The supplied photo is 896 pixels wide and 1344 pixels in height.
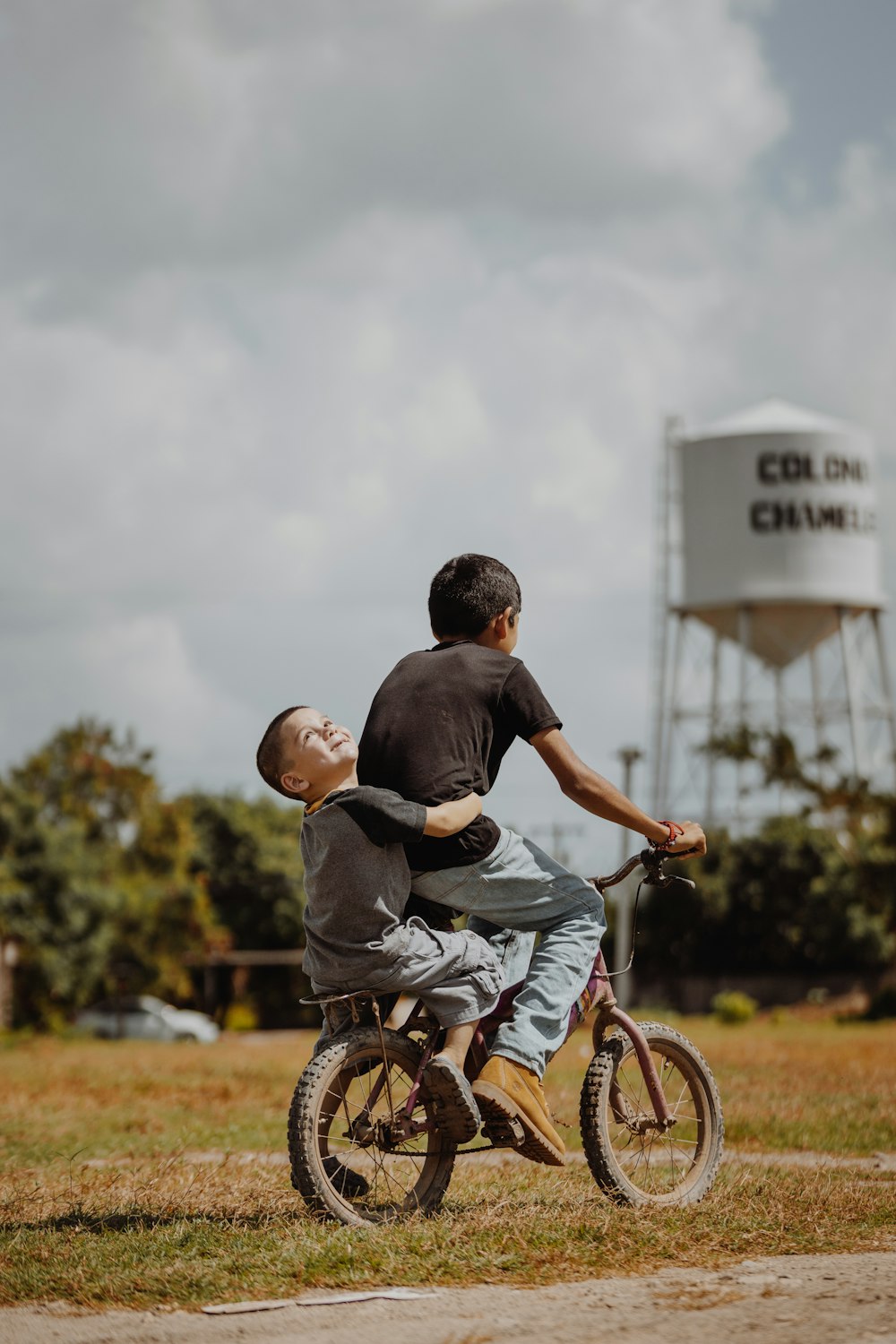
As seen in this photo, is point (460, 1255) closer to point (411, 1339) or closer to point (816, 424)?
point (411, 1339)

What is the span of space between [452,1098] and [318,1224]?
0.49 metres

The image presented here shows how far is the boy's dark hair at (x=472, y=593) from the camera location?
16.5 ft

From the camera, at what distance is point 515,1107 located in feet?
15.2

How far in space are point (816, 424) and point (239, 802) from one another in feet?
72.9

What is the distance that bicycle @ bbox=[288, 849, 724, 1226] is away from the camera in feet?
15.1

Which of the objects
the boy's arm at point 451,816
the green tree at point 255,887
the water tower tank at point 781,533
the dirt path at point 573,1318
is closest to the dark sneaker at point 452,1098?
the boy's arm at point 451,816

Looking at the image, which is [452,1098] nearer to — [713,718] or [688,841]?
[688,841]

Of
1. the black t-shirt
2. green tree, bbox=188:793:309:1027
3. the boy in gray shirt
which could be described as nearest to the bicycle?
the boy in gray shirt

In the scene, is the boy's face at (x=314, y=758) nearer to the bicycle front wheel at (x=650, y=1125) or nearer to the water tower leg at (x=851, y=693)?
the bicycle front wheel at (x=650, y=1125)

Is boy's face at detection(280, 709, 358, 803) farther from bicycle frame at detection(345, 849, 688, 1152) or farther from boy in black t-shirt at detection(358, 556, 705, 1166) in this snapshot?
bicycle frame at detection(345, 849, 688, 1152)

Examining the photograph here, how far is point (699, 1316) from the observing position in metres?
3.52

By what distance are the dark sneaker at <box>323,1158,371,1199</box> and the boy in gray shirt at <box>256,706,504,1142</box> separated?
29cm

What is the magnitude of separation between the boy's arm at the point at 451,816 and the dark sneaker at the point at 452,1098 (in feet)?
2.04

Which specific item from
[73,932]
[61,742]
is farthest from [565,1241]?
[61,742]
